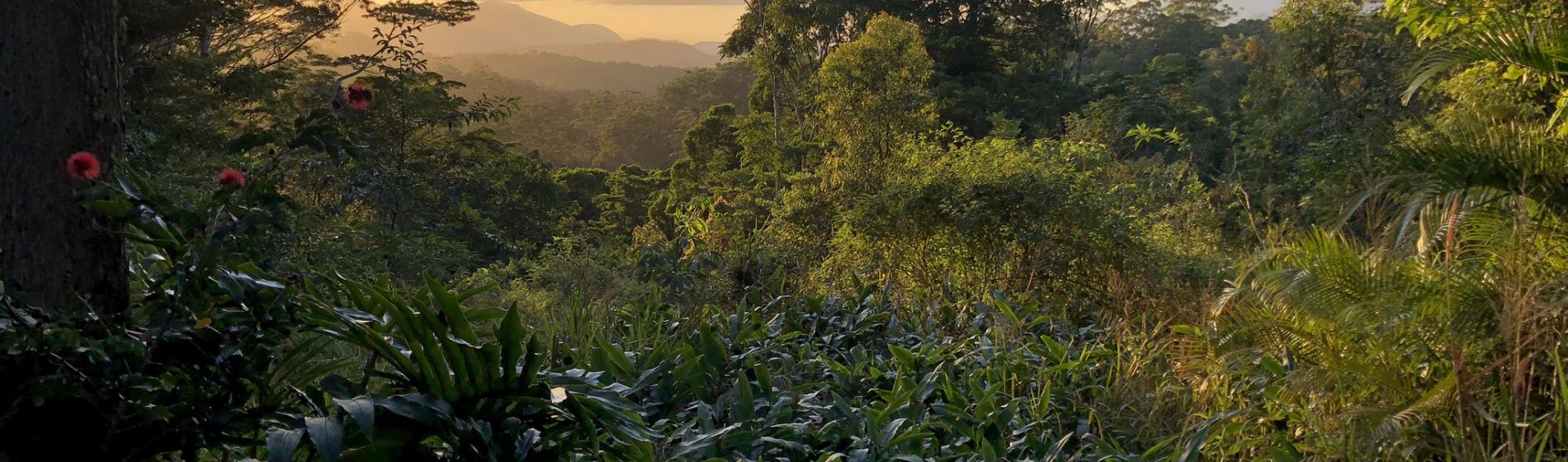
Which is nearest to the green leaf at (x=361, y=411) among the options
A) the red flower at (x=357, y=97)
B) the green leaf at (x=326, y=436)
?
the green leaf at (x=326, y=436)

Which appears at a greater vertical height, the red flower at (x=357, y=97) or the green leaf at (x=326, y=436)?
the red flower at (x=357, y=97)

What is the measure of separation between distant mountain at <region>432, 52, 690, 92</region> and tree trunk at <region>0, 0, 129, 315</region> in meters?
74.3

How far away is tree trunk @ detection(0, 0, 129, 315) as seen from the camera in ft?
5.53

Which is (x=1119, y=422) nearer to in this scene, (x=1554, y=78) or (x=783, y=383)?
(x=783, y=383)

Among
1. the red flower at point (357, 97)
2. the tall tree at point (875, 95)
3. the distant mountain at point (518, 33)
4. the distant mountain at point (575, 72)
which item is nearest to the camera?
the red flower at point (357, 97)

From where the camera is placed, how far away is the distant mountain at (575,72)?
76938mm

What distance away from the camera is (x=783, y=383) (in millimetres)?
3250

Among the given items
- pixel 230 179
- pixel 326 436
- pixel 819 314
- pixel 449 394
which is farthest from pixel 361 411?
pixel 819 314

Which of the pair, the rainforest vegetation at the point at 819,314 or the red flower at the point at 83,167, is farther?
the rainforest vegetation at the point at 819,314

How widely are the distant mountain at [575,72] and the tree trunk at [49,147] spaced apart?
244 feet

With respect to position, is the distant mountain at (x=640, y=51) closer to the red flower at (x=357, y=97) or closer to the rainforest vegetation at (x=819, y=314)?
the rainforest vegetation at (x=819, y=314)

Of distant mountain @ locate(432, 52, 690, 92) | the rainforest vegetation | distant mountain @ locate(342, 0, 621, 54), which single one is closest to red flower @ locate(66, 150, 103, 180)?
the rainforest vegetation

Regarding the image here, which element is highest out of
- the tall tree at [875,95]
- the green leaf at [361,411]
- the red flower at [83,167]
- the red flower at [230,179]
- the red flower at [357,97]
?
the red flower at [357,97]

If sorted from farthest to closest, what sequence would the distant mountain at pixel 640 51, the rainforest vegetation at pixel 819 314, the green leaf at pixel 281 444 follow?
the distant mountain at pixel 640 51, the rainforest vegetation at pixel 819 314, the green leaf at pixel 281 444
